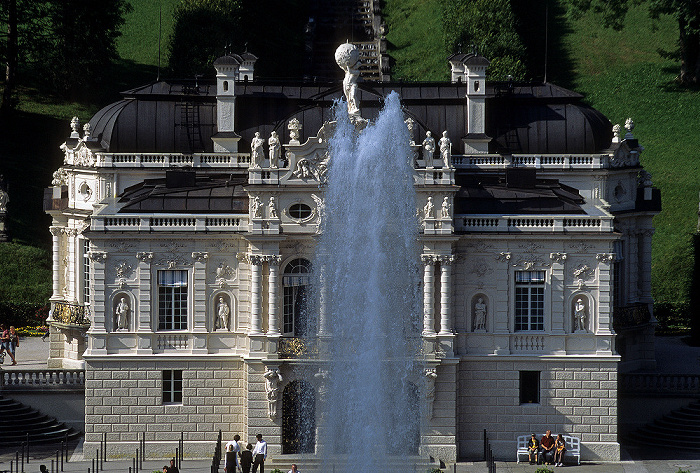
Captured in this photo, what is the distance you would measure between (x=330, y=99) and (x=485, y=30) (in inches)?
1946

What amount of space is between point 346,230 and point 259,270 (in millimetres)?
5281

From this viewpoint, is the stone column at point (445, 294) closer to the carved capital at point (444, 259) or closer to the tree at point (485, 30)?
the carved capital at point (444, 259)

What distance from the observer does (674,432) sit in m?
95.1

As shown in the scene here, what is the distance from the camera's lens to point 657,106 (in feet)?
488

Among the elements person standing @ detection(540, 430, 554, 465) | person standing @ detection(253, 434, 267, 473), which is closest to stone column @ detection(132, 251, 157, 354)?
person standing @ detection(253, 434, 267, 473)

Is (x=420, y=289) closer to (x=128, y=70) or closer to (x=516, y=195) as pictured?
(x=516, y=195)

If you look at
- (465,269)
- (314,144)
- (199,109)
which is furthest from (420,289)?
(199,109)

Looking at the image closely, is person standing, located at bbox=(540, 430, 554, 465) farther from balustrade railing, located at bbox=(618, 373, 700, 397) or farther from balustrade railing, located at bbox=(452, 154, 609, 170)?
balustrade railing, located at bbox=(452, 154, 609, 170)

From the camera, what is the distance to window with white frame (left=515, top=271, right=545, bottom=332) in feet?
301

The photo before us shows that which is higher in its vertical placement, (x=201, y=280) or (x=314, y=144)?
(x=314, y=144)

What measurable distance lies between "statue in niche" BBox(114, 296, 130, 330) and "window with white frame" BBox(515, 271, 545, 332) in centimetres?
1911

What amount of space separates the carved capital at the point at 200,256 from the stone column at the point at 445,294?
454 inches

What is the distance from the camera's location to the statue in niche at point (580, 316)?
300 ft

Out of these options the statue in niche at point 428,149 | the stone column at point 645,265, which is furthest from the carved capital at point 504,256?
the stone column at point 645,265
